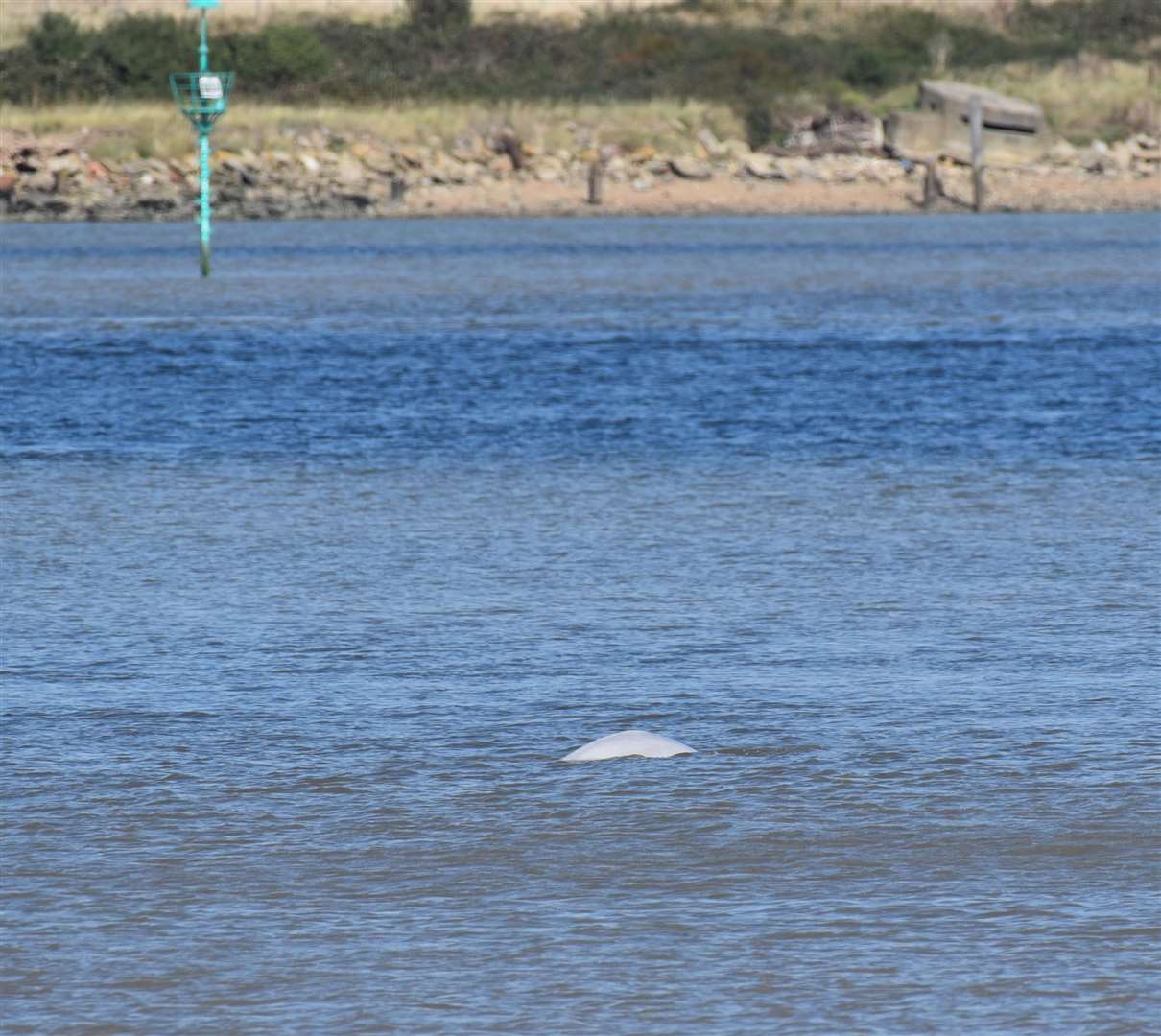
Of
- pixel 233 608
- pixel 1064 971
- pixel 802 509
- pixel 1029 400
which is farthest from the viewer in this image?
pixel 1029 400

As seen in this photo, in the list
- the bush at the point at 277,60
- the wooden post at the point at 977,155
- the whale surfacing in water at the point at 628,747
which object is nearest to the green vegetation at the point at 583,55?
the bush at the point at 277,60

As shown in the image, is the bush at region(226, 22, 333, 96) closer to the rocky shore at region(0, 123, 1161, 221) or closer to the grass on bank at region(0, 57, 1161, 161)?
the grass on bank at region(0, 57, 1161, 161)

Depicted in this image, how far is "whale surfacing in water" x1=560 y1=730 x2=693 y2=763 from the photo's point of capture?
23.9 ft

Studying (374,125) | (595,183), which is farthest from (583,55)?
(595,183)

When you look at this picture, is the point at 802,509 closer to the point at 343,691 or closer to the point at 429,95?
the point at 343,691

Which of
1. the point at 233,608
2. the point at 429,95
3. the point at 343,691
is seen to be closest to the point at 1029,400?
the point at 233,608

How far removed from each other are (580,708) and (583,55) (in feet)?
274

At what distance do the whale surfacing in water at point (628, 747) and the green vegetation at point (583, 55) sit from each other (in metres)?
73.7

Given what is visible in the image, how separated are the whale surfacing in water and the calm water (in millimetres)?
116

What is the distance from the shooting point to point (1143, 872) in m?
5.97

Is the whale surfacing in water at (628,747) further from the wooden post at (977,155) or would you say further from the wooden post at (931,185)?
the wooden post at (931,185)

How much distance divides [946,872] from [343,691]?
2879mm

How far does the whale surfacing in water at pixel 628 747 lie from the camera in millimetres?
7289

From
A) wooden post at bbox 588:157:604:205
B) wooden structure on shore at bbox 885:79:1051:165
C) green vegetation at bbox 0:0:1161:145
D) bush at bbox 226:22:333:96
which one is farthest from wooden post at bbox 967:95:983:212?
bush at bbox 226:22:333:96
